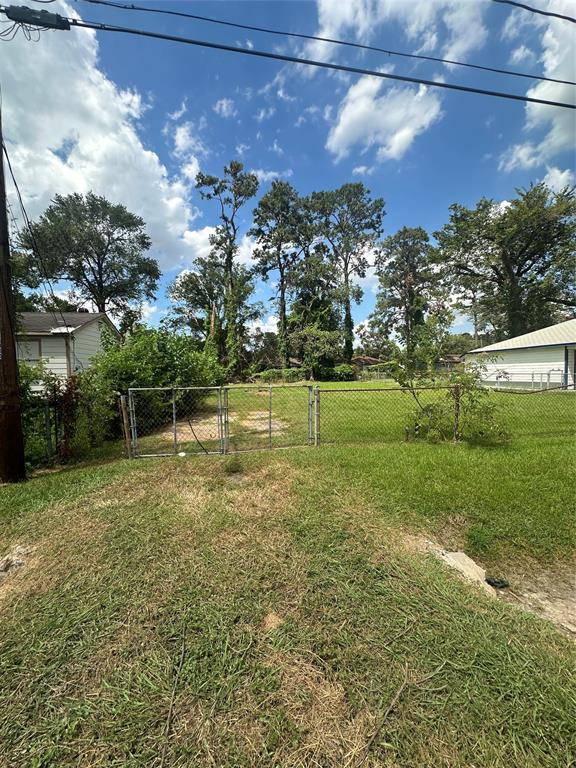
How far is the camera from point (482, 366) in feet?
18.8

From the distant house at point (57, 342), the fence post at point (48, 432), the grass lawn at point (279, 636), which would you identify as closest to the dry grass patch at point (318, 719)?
the grass lawn at point (279, 636)

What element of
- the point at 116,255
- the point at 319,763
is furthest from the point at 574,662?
the point at 116,255

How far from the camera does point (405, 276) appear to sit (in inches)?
1606

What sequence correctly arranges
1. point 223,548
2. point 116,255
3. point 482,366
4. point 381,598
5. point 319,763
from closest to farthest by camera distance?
point 319,763 → point 381,598 → point 223,548 → point 482,366 → point 116,255

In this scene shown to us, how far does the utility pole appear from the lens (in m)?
4.25

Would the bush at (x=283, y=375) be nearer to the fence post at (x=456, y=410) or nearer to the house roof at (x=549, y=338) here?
the house roof at (x=549, y=338)

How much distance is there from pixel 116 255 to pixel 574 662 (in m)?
38.0

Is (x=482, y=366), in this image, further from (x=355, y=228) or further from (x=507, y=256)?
(x=355, y=228)

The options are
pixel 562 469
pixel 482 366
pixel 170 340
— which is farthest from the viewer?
pixel 170 340

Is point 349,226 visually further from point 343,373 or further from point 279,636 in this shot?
point 279,636

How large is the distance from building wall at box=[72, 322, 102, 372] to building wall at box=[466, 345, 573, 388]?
17.2m

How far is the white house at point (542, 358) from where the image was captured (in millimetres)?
15367

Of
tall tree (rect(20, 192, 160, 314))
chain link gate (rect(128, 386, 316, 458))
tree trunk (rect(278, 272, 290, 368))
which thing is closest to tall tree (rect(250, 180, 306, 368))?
tree trunk (rect(278, 272, 290, 368))

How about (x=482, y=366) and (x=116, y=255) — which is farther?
(x=116, y=255)
